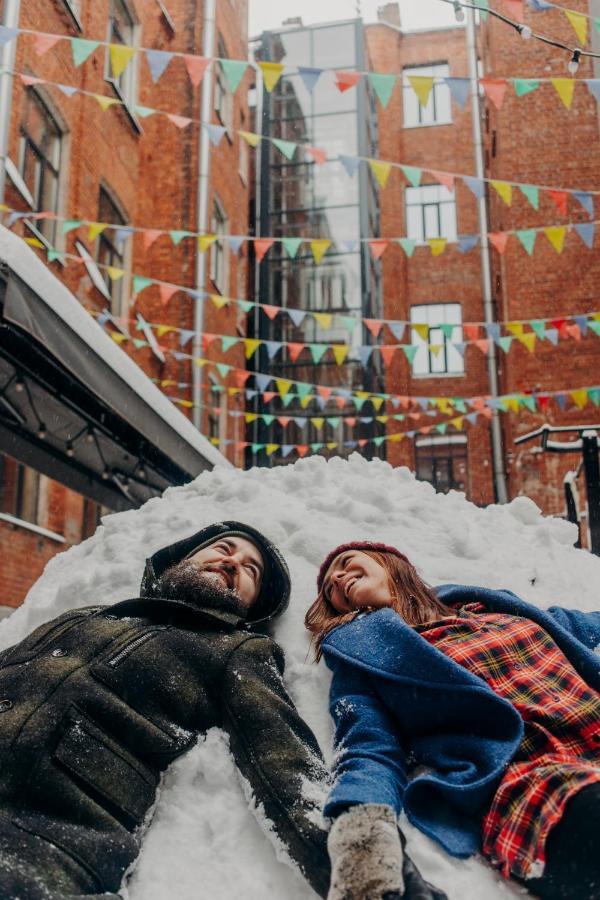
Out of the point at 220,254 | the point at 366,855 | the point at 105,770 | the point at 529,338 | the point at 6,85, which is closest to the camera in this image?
the point at 366,855

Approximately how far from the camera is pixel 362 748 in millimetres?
2324

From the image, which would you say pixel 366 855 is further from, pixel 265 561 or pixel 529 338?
pixel 529 338

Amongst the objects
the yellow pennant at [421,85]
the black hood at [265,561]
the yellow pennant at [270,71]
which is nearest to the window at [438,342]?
the yellow pennant at [421,85]

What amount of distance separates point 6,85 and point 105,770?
26.4 ft

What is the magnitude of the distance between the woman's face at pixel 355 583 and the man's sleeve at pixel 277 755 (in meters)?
0.39

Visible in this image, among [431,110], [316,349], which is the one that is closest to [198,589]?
[316,349]

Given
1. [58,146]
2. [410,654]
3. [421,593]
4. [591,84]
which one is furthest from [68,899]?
[58,146]

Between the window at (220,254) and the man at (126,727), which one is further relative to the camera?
the window at (220,254)

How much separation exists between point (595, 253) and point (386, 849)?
12.7 metres

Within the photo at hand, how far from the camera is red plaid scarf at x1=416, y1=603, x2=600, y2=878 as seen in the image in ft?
6.82

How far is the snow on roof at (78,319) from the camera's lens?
15.4ft

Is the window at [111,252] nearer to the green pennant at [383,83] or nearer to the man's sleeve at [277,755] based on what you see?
the green pennant at [383,83]

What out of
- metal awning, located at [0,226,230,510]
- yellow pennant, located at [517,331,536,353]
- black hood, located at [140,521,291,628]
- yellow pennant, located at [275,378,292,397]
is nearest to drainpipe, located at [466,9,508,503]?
yellow pennant, located at [275,378,292,397]

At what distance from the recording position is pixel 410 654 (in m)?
2.55
